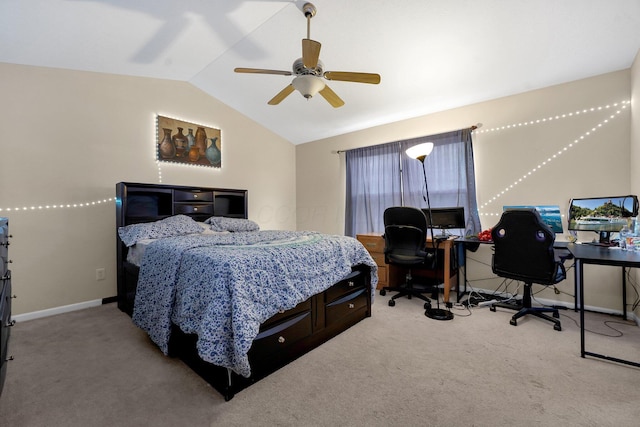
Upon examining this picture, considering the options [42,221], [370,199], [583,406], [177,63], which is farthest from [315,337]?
[177,63]

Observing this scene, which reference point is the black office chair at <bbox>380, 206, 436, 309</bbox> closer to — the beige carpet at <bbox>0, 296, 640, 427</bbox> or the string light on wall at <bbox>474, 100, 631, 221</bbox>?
the beige carpet at <bbox>0, 296, 640, 427</bbox>

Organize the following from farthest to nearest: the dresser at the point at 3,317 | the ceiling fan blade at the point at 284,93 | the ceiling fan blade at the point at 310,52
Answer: the ceiling fan blade at the point at 284,93 < the ceiling fan blade at the point at 310,52 < the dresser at the point at 3,317

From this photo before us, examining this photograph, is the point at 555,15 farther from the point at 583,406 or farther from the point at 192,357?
the point at 192,357

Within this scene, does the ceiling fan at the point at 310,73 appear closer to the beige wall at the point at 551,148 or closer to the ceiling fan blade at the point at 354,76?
the ceiling fan blade at the point at 354,76

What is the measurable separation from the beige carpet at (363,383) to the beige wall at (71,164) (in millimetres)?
715

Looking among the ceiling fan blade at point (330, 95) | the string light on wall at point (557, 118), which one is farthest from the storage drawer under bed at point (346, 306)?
the string light on wall at point (557, 118)

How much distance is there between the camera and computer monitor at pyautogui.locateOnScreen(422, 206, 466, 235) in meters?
3.37

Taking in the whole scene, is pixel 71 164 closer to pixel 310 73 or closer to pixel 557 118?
pixel 310 73

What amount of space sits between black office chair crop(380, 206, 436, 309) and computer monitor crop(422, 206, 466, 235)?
0.47 meters

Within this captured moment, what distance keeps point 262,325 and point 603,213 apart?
10.1 ft

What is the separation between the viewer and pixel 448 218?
3.46 metres

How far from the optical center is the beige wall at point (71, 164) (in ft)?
8.74

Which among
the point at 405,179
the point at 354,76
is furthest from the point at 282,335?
the point at 405,179

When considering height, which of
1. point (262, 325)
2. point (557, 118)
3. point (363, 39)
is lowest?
point (262, 325)
